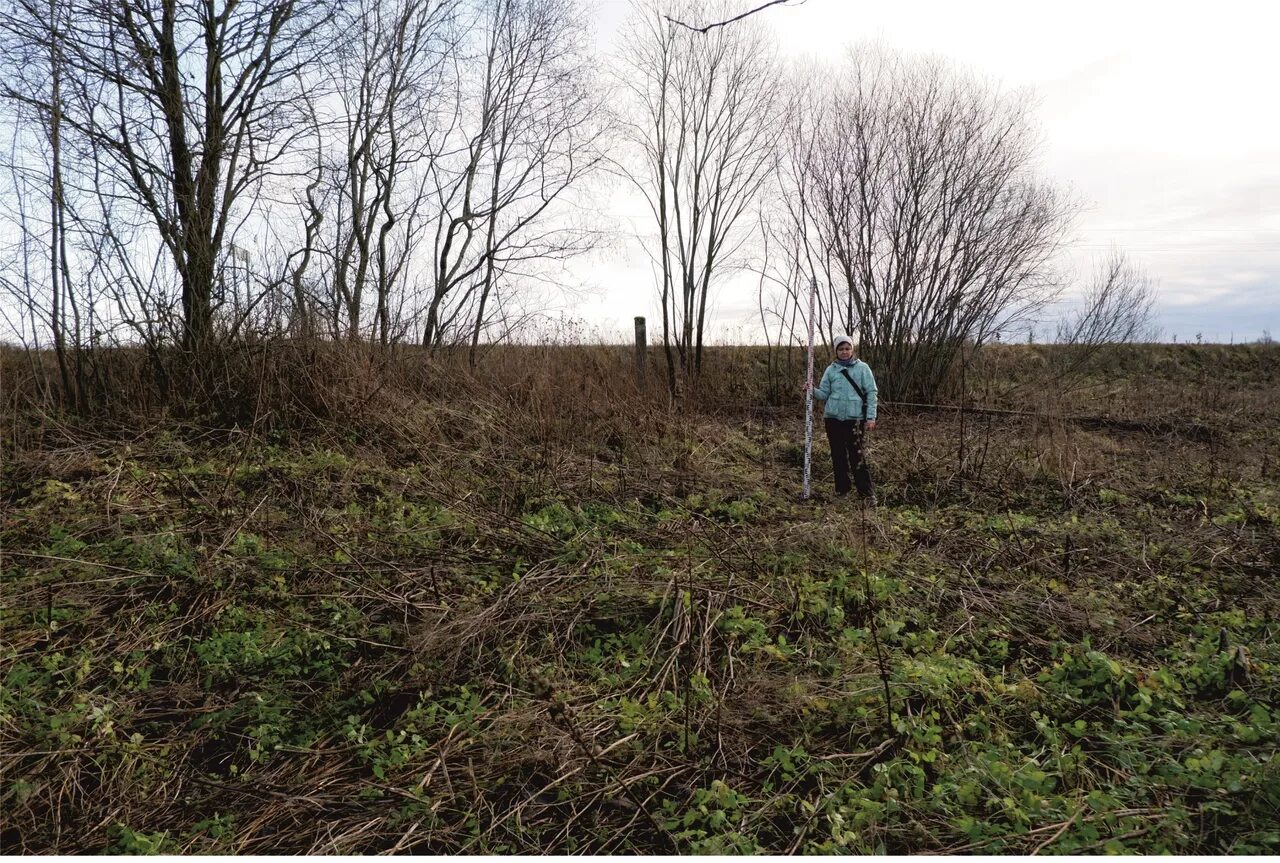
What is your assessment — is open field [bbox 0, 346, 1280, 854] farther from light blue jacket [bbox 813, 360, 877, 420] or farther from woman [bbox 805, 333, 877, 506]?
light blue jacket [bbox 813, 360, 877, 420]

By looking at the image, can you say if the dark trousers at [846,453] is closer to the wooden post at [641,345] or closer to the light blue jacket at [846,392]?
the light blue jacket at [846,392]

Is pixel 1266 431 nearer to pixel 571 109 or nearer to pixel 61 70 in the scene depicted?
pixel 571 109

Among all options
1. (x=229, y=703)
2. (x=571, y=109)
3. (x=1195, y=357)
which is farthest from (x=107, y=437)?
(x=1195, y=357)

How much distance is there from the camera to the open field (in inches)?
112

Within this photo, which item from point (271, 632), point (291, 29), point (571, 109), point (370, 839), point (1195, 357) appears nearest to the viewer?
point (370, 839)

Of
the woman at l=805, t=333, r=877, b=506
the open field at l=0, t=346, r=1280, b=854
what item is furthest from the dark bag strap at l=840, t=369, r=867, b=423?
the open field at l=0, t=346, r=1280, b=854

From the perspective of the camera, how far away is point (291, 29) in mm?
9750

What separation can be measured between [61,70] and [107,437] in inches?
163

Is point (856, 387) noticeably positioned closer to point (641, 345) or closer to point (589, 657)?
point (589, 657)

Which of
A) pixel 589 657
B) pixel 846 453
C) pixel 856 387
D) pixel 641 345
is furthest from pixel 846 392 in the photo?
pixel 641 345

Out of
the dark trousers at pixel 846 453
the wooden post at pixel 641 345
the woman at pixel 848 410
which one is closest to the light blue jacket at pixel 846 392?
the woman at pixel 848 410

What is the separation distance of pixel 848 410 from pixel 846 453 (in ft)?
1.69

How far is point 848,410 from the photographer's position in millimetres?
8000

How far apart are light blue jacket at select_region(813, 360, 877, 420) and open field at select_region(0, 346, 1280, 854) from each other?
1.10 m
